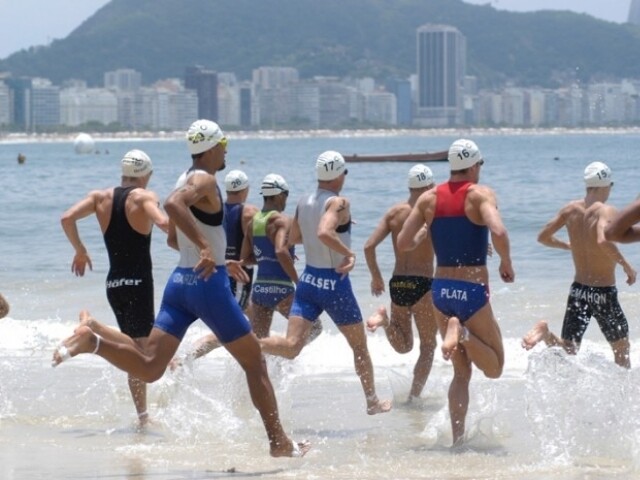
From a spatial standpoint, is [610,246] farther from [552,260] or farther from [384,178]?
[384,178]

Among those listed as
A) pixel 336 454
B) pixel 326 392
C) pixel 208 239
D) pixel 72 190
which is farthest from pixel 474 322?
pixel 72 190

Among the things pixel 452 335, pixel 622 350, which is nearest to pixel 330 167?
pixel 452 335

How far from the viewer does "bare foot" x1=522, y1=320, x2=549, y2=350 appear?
875 cm

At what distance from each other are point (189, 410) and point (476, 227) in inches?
102

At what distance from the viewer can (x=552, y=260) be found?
19.2m

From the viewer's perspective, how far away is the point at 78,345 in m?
7.21

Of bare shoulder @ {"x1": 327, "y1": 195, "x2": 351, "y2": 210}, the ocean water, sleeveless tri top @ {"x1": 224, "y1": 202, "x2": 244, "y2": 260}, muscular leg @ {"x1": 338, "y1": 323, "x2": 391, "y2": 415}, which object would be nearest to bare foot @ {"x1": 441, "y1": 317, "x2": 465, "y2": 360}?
the ocean water

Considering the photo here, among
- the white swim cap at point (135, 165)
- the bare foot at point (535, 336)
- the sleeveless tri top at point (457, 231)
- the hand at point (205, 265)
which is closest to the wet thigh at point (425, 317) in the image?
the bare foot at point (535, 336)

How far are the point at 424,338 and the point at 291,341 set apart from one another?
1.47 m

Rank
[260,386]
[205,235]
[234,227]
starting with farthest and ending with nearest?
[234,227]
[260,386]
[205,235]

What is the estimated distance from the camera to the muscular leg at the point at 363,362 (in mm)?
8875

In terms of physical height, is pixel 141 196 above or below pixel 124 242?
above

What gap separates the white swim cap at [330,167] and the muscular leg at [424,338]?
1484mm

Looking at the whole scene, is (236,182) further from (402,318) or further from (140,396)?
(140,396)
